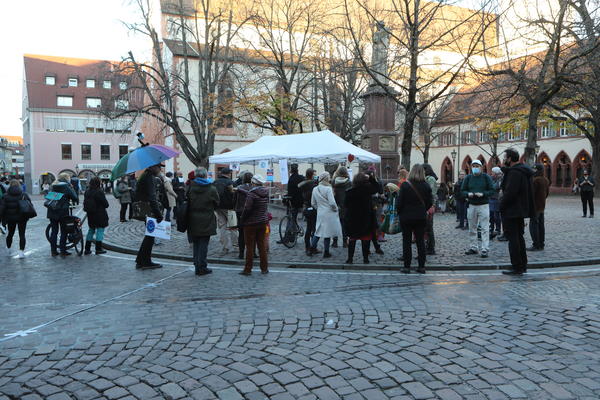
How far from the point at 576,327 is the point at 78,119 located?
61.4 m

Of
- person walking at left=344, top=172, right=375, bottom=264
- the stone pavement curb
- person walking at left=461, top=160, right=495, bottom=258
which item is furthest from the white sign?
person walking at left=461, top=160, right=495, bottom=258

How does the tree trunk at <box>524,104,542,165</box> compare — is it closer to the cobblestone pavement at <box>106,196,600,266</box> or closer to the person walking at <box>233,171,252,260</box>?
the cobblestone pavement at <box>106,196,600,266</box>

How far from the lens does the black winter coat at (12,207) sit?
31.9 feet

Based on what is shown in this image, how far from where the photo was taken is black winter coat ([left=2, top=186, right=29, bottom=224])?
31.9ft

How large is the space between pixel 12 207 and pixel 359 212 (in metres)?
7.10

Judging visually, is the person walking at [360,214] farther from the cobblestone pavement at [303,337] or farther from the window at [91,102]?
the window at [91,102]

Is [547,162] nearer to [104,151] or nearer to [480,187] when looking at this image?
[480,187]

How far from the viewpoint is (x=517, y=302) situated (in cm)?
579

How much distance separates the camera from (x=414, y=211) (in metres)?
7.58

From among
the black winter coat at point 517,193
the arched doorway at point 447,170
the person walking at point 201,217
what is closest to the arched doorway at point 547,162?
the arched doorway at point 447,170

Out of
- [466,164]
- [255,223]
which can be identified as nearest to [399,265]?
[255,223]

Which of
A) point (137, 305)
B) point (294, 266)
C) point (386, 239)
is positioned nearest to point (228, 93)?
point (386, 239)

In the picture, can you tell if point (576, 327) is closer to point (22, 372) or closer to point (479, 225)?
point (479, 225)

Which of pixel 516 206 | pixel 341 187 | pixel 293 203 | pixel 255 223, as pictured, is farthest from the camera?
pixel 293 203
